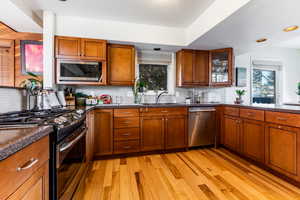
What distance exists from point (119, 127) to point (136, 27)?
187 centimetres

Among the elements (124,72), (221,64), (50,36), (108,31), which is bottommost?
(124,72)

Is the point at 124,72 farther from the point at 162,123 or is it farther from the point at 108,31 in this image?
the point at 162,123

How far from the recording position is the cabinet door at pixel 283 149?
1661 millimetres

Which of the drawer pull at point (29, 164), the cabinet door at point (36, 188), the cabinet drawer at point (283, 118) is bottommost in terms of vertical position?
the cabinet door at point (36, 188)

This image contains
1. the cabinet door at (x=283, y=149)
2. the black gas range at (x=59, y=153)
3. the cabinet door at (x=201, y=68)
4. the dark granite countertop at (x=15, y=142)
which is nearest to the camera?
the dark granite countertop at (x=15, y=142)

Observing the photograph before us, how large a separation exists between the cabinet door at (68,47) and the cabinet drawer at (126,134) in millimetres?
1468

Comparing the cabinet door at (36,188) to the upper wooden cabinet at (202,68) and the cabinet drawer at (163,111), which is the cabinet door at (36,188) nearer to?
the cabinet drawer at (163,111)

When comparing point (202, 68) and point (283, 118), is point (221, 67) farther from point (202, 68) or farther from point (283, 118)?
point (283, 118)

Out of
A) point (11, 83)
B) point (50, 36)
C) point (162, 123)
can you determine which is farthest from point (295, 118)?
point (11, 83)

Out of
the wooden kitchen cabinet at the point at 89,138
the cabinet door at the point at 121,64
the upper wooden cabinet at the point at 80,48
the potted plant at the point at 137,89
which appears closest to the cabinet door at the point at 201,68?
the potted plant at the point at 137,89

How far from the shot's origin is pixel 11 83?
239cm

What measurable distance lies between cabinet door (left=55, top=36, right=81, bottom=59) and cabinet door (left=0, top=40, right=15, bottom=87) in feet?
2.60

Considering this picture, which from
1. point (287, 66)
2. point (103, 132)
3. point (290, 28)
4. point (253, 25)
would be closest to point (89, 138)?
point (103, 132)

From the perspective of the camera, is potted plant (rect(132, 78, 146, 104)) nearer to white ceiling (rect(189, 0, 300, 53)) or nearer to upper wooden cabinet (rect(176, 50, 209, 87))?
upper wooden cabinet (rect(176, 50, 209, 87))
